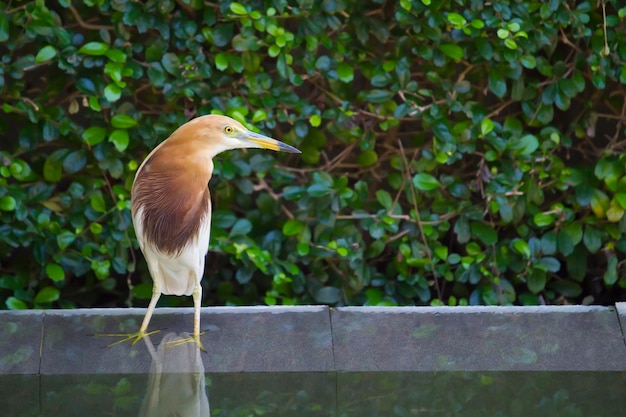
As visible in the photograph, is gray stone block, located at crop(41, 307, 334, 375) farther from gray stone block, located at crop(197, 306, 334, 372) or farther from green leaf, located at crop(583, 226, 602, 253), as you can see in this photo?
green leaf, located at crop(583, 226, 602, 253)

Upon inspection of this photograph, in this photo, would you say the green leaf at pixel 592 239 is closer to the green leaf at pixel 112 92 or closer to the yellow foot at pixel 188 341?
the yellow foot at pixel 188 341

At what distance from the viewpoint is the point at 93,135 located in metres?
3.67

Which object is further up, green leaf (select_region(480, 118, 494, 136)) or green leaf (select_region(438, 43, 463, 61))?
green leaf (select_region(438, 43, 463, 61))

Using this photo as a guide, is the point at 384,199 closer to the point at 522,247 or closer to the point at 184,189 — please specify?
the point at 522,247

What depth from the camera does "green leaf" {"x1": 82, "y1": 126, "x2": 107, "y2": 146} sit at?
12.0 feet

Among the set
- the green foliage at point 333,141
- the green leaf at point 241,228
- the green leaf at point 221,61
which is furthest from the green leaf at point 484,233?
the green leaf at point 221,61

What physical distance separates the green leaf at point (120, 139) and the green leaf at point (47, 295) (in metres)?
0.62

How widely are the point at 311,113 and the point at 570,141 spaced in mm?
1050

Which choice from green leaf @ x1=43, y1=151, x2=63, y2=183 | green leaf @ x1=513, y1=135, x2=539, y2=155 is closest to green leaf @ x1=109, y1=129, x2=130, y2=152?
green leaf @ x1=43, y1=151, x2=63, y2=183

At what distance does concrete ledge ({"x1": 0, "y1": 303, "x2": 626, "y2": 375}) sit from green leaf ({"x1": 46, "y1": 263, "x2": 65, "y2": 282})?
502 mm

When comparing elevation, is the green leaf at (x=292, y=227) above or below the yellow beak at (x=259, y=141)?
below

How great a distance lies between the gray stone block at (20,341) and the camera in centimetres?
304

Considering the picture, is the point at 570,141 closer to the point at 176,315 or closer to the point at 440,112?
the point at 440,112

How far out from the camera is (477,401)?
2.90 metres
